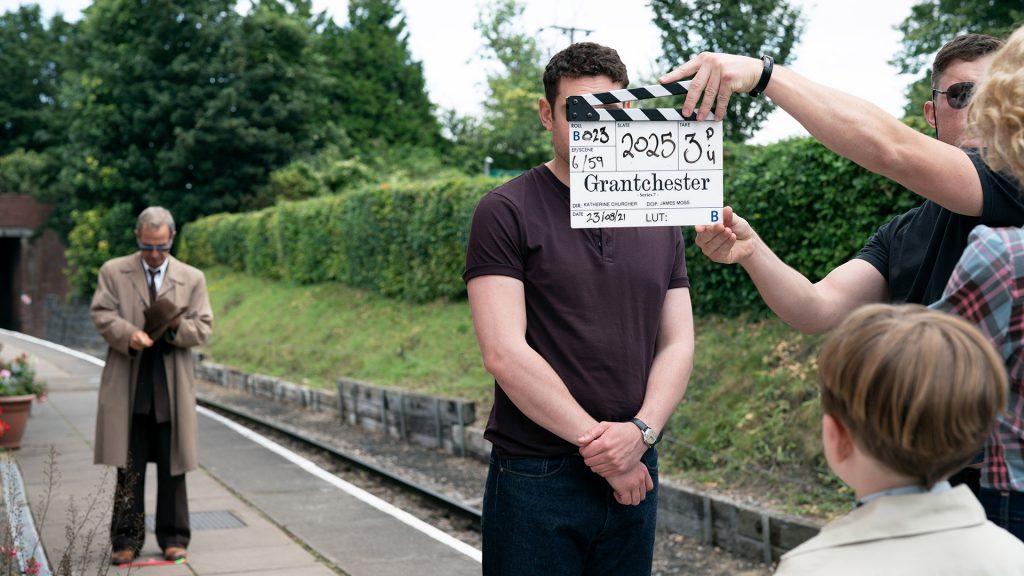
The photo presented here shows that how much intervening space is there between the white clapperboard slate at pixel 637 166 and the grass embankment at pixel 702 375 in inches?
185

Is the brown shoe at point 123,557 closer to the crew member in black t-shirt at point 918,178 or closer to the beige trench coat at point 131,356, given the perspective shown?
the beige trench coat at point 131,356

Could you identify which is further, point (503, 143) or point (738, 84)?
point (503, 143)

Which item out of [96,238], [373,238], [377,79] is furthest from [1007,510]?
[377,79]

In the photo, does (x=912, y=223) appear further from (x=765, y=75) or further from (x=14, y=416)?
(x=14, y=416)

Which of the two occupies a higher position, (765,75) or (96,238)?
(96,238)

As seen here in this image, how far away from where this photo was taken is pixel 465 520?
8.58 metres

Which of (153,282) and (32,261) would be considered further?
(32,261)

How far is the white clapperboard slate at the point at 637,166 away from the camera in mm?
2875

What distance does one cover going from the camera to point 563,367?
3066 millimetres

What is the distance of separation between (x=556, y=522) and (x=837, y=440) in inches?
53.4

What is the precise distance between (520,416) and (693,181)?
2.73 ft

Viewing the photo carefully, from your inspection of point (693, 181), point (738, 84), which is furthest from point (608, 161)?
point (738, 84)

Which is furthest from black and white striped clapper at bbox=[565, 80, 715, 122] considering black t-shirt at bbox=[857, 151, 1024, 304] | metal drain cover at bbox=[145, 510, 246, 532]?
metal drain cover at bbox=[145, 510, 246, 532]

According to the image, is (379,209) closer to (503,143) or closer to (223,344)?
(223,344)
